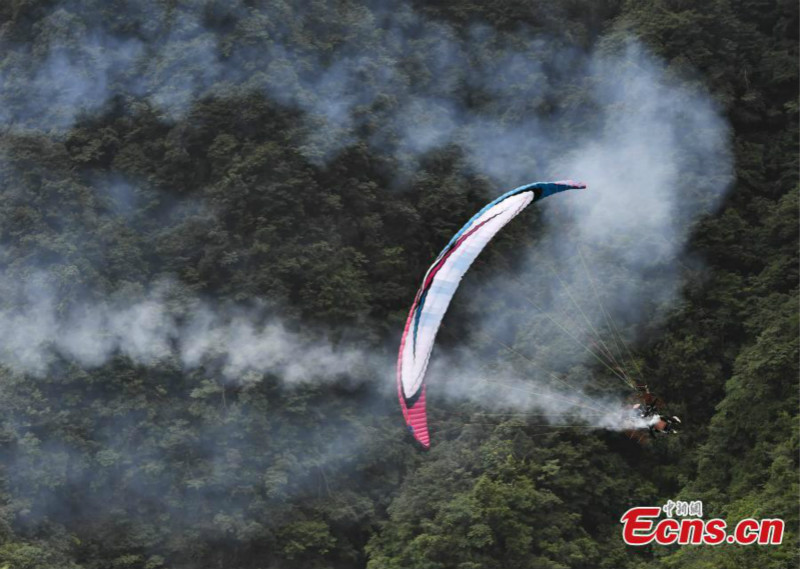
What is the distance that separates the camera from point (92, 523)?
21.9 meters

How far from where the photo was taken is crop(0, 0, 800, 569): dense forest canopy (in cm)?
2166

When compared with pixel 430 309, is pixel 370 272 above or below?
below

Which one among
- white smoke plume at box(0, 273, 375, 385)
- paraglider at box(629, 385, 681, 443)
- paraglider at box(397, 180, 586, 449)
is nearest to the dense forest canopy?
white smoke plume at box(0, 273, 375, 385)

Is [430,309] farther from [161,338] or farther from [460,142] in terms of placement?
[460,142]

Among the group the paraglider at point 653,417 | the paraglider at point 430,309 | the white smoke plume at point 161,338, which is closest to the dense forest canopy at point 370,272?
the white smoke plume at point 161,338

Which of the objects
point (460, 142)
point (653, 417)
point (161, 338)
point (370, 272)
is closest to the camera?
point (653, 417)

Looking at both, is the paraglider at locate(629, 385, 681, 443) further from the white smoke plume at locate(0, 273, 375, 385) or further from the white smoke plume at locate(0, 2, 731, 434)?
the white smoke plume at locate(0, 273, 375, 385)

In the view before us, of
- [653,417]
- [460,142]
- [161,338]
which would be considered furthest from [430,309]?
[460,142]

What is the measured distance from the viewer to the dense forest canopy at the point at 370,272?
21.7 metres

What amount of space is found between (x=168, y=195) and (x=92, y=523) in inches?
222

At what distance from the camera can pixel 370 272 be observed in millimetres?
24047

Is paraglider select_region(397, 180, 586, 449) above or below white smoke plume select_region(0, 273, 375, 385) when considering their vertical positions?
above

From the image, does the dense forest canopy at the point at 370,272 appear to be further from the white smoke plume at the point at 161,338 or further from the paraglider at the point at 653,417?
the paraglider at the point at 653,417

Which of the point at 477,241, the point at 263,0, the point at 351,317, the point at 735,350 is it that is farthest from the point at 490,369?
the point at 263,0
